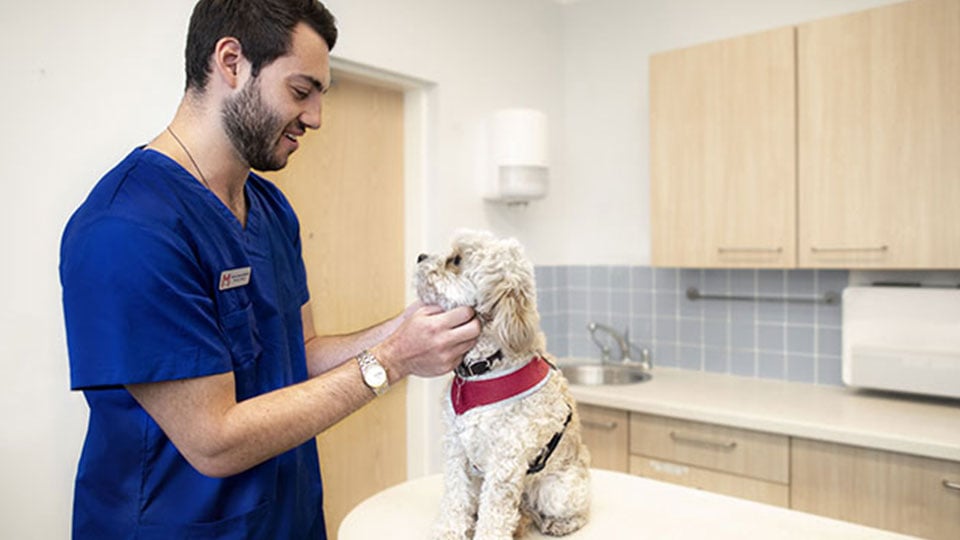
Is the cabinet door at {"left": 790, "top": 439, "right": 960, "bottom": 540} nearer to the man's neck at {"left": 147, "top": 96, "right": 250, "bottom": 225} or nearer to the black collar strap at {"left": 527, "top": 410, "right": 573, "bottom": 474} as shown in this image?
the black collar strap at {"left": 527, "top": 410, "right": 573, "bottom": 474}

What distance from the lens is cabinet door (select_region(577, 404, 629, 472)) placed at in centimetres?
264

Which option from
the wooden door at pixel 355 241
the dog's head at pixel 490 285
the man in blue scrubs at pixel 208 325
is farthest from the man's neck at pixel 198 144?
the wooden door at pixel 355 241

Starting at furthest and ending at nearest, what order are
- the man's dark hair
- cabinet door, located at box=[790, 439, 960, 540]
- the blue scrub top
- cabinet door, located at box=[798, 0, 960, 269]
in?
cabinet door, located at box=[798, 0, 960, 269]
cabinet door, located at box=[790, 439, 960, 540]
the man's dark hair
the blue scrub top

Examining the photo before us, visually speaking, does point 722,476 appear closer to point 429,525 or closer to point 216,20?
point 429,525

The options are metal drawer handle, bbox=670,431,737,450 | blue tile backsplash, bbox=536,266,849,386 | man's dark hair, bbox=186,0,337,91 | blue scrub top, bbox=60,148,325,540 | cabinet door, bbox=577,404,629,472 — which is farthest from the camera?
blue tile backsplash, bbox=536,266,849,386

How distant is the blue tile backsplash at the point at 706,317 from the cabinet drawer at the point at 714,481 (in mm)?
673

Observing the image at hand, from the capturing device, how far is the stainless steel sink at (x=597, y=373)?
125 inches

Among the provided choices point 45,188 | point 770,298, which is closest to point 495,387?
point 45,188

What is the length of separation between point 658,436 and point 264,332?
1778 millimetres

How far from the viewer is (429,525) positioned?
135 centimetres

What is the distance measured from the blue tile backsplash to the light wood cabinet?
0.63 meters

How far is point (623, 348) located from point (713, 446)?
33.7 inches

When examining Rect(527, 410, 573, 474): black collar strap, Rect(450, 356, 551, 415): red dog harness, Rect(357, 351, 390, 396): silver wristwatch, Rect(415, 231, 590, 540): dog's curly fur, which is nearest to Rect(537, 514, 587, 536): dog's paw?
Rect(415, 231, 590, 540): dog's curly fur

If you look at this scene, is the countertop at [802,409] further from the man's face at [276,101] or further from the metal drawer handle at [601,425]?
the man's face at [276,101]
